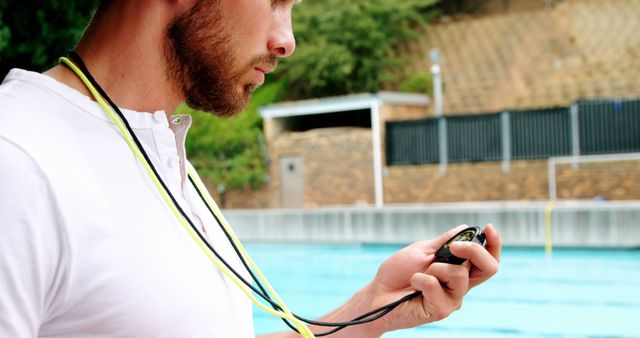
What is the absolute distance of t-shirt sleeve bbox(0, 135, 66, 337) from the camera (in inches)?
33.4

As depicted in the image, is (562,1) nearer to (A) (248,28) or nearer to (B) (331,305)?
(B) (331,305)

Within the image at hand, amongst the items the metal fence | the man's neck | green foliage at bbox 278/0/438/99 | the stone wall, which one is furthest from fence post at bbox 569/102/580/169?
the man's neck

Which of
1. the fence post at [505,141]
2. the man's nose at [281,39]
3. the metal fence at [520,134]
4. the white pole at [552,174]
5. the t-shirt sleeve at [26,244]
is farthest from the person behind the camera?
the fence post at [505,141]

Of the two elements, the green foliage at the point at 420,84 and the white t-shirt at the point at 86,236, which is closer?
the white t-shirt at the point at 86,236

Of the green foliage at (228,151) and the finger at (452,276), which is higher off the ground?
the green foliage at (228,151)

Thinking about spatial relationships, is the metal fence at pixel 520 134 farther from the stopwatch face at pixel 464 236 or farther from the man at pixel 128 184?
the man at pixel 128 184

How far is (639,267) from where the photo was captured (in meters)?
10.5

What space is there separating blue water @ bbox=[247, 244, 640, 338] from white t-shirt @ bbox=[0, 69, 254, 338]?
6.20 metres

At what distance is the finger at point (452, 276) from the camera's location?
1.30m

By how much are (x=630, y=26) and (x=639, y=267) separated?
1510 centimetres

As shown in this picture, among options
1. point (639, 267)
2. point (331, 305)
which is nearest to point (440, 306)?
point (331, 305)

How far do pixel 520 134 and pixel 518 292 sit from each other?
33.9ft

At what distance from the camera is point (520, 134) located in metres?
18.8

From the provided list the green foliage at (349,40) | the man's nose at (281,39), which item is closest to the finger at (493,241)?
the man's nose at (281,39)
